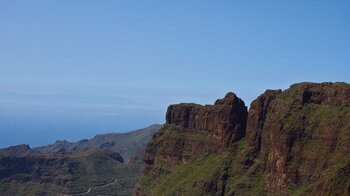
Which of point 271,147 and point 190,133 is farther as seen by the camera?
point 190,133

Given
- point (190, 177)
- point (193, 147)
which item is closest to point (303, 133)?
point (190, 177)

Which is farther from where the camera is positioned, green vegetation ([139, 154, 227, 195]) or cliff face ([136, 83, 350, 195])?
green vegetation ([139, 154, 227, 195])

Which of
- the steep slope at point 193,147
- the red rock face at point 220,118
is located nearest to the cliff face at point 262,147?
the red rock face at point 220,118

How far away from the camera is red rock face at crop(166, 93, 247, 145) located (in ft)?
453

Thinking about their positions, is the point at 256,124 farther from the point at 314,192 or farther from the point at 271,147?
the point at 314,192

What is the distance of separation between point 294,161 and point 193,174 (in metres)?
32.3

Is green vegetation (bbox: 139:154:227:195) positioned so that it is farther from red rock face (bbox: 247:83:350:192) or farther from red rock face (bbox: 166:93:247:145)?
red rock face (bbox: 247:83:350:192)

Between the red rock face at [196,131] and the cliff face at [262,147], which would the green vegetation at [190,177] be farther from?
the red rock face at [196,131]

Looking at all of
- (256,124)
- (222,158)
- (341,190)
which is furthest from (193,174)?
(341,190)

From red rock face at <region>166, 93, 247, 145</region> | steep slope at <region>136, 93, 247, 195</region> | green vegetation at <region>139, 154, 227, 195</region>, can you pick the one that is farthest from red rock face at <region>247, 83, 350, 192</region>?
green vegetation at <region>139, 154, 227, 195</region>

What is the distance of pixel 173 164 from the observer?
509 feet

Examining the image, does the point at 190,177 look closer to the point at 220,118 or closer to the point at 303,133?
the point at 220,118

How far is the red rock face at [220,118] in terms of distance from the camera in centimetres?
13800

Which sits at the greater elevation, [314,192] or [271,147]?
[271,147]
